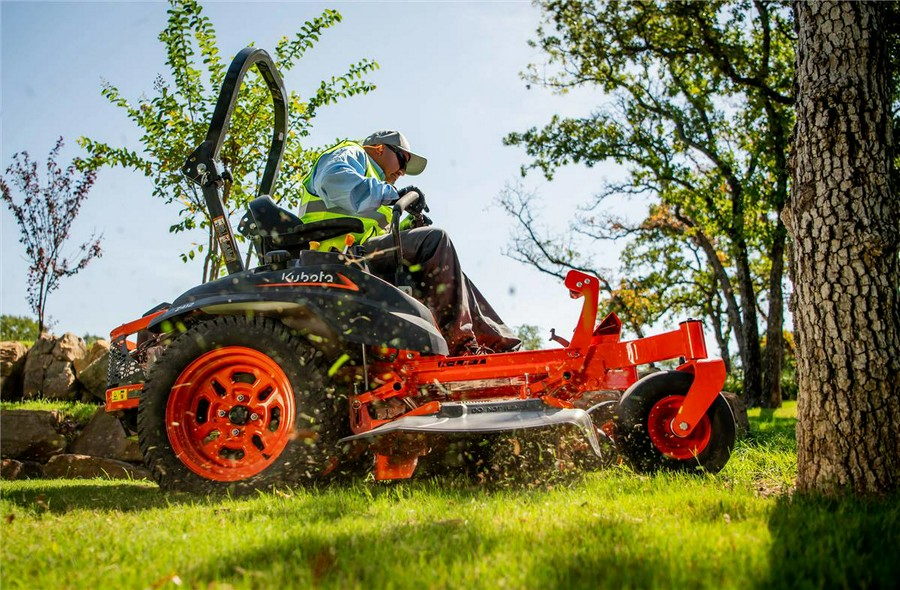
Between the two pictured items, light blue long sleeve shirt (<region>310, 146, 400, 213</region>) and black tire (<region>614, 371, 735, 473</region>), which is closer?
black tire (<region>614, 371, 735, 473</region>)

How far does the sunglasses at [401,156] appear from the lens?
503 centimetres

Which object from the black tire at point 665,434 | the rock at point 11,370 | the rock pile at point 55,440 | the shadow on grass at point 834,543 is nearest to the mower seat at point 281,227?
the black tire at point 665,434

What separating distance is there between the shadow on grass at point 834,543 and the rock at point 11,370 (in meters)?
10.0

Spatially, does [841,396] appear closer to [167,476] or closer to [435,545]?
[435,545]

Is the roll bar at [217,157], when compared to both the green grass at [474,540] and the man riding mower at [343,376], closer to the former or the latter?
the man riding mower at [343,376]

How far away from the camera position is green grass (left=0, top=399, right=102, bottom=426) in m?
8.45

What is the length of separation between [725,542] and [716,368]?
1.73 meters

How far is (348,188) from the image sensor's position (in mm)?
4285

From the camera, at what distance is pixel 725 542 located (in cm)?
225

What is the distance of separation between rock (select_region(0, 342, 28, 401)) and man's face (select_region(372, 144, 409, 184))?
747 centimetres

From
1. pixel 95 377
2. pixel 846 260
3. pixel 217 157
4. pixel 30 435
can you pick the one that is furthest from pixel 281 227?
pixel 95 377

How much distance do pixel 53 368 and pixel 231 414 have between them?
7.09m

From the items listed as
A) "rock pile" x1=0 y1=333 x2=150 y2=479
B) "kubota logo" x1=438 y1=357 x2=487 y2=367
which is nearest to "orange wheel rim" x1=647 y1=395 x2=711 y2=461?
"kubota logo" x1=438 y1=357 x2=487 y2=367

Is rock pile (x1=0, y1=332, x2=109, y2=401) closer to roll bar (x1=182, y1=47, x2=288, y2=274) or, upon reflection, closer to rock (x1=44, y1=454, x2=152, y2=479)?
rock (x1=44, y1=454, x2=152, y2=479)
